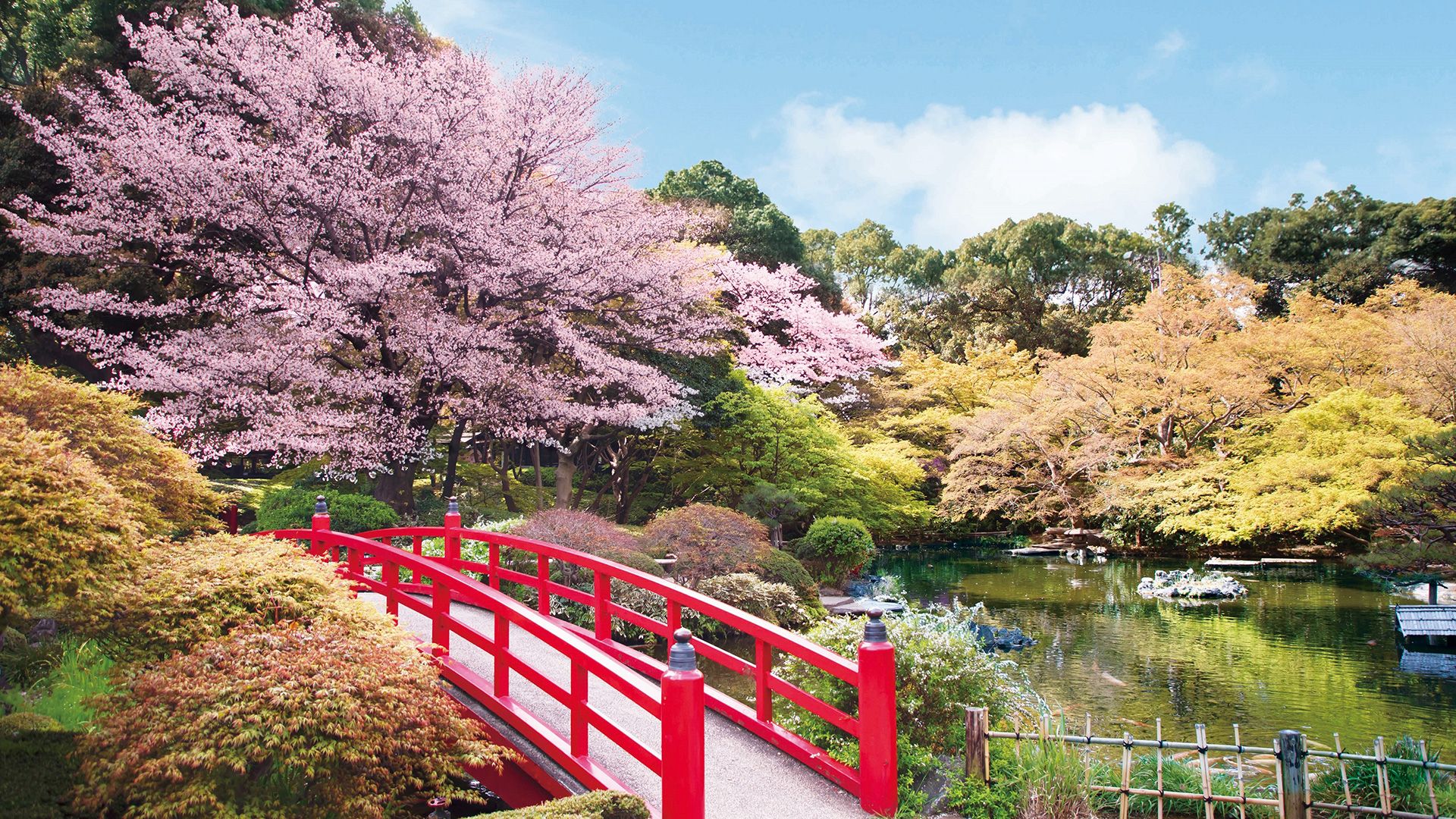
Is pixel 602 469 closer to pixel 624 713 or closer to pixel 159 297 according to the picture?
pixel 159 297

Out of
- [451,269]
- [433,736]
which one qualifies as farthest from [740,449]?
[433,736]

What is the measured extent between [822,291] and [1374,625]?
52.7 feet

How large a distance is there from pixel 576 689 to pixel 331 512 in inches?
351

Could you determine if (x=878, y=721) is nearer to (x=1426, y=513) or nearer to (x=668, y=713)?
(x=668, y=713)

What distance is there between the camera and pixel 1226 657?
446 inches

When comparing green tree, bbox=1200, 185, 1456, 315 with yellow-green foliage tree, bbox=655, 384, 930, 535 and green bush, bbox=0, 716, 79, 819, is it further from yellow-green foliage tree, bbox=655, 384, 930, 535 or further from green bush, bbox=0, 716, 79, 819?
green bush, bbox=0, 716, 79, 819

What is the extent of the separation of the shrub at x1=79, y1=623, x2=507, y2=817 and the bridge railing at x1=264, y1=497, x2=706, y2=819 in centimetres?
58

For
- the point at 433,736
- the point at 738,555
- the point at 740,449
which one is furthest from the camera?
the point at 740,449

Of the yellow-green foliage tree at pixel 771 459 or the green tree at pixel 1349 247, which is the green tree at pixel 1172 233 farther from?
the yellow-green foliage tree at pixel 771 459

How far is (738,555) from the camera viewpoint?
37.5 feet

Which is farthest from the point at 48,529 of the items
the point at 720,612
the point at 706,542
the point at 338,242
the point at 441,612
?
the point at 338,242

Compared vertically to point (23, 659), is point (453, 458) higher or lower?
higher

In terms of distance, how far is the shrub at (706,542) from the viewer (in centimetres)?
1130

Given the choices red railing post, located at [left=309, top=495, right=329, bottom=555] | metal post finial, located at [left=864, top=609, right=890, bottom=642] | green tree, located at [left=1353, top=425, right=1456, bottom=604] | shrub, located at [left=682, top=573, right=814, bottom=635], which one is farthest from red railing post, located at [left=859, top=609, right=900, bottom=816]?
shrub, located at [left=682, top=573, right=814, bottom=635]
